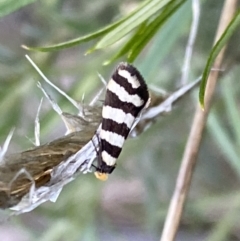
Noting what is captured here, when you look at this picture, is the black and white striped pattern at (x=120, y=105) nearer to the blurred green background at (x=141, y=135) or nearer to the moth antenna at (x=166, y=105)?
the moth antenna at (x=166, y=105)

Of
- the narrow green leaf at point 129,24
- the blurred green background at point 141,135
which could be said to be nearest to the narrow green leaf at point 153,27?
the narrow green leaf at point 129,24

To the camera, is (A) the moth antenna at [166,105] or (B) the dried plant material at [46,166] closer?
(B) the dried plant material at [46,166]

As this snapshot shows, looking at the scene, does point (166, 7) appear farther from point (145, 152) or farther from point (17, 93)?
point (145, 152)

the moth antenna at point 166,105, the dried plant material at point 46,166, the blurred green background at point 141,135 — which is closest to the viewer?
the dried plant material at point 46,166

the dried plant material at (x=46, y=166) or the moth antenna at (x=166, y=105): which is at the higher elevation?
the dried plant material at (x=46, y=166)

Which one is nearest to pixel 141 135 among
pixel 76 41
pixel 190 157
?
pixel 190 157

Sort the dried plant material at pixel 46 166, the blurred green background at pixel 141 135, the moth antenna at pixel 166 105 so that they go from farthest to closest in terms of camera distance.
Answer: the blurred green background at pixel 141 135, the moth antenna at pixel 166 105, the dried plant material at pixel 46 166

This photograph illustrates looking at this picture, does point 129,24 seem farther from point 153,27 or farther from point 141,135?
point 141,135
